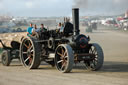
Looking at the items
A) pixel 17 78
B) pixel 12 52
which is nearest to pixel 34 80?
pixel 17 78

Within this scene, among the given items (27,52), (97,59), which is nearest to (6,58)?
(27,52)

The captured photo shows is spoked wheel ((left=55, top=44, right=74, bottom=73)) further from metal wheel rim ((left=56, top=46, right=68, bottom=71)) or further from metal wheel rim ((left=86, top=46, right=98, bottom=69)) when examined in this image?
metal wheel rim ((left=86, top=46, right=98, bottom=69))

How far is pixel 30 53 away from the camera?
1223 cm

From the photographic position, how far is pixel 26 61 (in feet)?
41.5

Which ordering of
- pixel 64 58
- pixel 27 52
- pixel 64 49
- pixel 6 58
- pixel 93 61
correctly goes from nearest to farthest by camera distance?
1. pixel 64 58
2. pixel 64 49
3. pixel 93 61
4. pixel 27 52
5. pixel 6 58

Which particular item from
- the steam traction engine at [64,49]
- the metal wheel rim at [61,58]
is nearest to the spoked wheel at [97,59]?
the steam traction engine at [64,49]

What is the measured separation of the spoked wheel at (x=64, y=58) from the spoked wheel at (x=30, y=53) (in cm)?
97

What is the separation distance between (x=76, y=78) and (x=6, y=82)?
2060mm

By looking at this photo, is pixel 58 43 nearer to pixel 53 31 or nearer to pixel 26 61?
pixel 53 31

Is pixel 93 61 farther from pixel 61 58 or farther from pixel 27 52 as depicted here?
pixel 27 52

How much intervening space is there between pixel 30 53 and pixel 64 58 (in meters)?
1.92

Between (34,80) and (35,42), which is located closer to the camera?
(34,80)

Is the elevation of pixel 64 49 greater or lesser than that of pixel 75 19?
lesser

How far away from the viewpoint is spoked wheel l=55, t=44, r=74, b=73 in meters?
10.4
